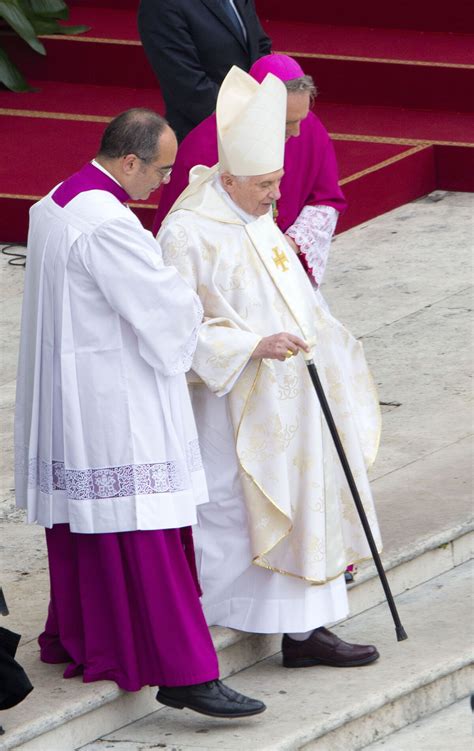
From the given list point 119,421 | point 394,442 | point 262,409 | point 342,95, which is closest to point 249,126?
point 262,409

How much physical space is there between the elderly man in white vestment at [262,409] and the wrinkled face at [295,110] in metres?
0.20

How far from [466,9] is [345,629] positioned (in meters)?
5.46

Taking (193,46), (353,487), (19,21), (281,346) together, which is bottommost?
(353,487)

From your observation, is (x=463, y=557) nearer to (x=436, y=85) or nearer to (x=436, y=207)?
(x=436, y=207)

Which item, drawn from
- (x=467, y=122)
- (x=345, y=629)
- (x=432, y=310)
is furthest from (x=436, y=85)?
(x=345, y=629)

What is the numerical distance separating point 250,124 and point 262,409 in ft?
2.52

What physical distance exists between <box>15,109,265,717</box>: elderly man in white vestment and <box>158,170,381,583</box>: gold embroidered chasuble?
0.23 meters

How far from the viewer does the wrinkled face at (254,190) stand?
4.75 m

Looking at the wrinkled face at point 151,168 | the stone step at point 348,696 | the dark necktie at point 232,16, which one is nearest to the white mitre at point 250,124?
the wrinkled face at point 151,168

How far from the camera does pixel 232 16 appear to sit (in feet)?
22.5

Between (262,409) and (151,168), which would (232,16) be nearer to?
(262,409)

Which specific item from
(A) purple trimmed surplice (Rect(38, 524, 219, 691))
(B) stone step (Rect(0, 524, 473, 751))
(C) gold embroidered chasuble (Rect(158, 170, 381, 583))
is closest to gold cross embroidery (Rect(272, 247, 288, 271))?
(C) gold embroidered chasuble (Rect(158, 170, 381, 583))

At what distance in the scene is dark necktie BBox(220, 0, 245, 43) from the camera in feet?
22.4

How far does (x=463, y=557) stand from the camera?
5855 millimetres
